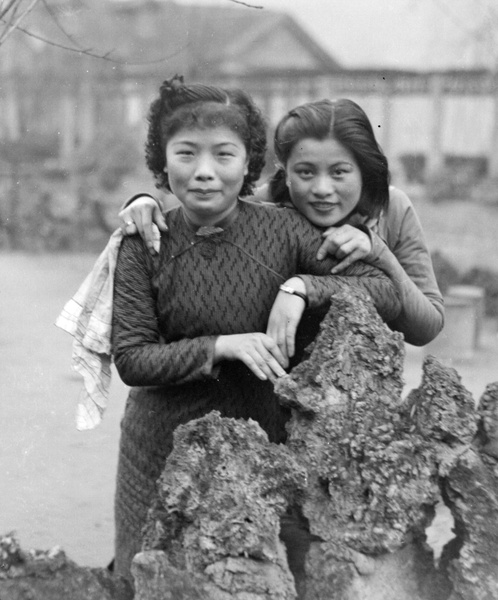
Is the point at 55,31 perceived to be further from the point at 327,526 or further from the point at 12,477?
the point at 327,526

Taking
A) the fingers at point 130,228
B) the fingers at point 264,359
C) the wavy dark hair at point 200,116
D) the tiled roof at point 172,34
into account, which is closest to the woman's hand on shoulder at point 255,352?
the fingers at point 264,359

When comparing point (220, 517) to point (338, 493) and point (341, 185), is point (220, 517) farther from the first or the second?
point (341, 185)

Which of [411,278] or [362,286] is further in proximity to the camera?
[411,278]

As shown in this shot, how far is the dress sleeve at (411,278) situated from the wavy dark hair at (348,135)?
143 millimetres

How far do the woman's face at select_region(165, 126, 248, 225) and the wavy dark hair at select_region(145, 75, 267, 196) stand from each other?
23 millimetres

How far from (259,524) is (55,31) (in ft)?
48.4

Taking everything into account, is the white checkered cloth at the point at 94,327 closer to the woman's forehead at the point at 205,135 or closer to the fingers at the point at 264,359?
the woman's forehead at the point at 205,135

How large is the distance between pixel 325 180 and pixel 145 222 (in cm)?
45

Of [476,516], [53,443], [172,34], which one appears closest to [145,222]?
[476,516]

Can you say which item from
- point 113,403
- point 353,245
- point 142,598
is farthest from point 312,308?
point 113,403

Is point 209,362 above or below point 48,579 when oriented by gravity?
above

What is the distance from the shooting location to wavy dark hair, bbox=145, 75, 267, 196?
2008 millimetres

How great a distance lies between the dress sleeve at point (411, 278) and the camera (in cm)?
222

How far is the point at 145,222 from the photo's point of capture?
2.05 metres
